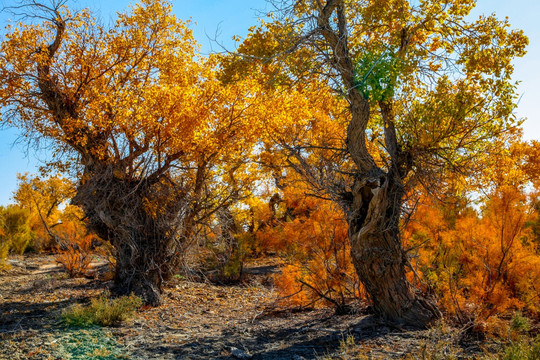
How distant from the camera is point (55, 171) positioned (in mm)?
8203

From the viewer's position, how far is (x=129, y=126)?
23.8 feet

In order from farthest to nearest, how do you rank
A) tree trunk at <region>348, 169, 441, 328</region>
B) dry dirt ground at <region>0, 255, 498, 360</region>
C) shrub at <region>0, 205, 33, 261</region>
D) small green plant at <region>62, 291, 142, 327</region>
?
shrub at <region>0, 205, 33, 261</region>
small green plant at <region>62, 291, 142, 327</region>
tree trunk at <region>348, 169, 441, 328</region>
dry dirt ground at <region>0, 255, 498, 360</region>

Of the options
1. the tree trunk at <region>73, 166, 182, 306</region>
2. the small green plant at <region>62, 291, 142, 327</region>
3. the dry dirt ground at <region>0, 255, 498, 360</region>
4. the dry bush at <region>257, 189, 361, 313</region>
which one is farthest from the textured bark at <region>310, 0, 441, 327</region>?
the tree trunk at <region>73, 166, 182, 306</region>

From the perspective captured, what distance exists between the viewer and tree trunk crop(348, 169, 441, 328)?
5.31 meters

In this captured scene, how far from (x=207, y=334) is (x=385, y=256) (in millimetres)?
2822

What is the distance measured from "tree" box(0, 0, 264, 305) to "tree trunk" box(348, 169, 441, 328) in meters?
3.27

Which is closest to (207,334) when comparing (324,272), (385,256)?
(324,272)

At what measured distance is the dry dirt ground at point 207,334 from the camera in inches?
180

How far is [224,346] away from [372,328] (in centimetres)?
194

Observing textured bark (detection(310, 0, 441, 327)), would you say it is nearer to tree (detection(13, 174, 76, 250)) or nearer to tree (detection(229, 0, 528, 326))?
tree (detection(229, 0, 528, 326))

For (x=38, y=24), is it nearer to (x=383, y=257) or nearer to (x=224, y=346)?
(x=224, y=346)

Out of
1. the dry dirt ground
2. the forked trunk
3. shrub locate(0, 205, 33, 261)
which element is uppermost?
shrub locate(0, 205, 33, 261)

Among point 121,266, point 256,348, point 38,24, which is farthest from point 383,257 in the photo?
point 38,24

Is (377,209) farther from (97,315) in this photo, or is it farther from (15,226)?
(15,226)
